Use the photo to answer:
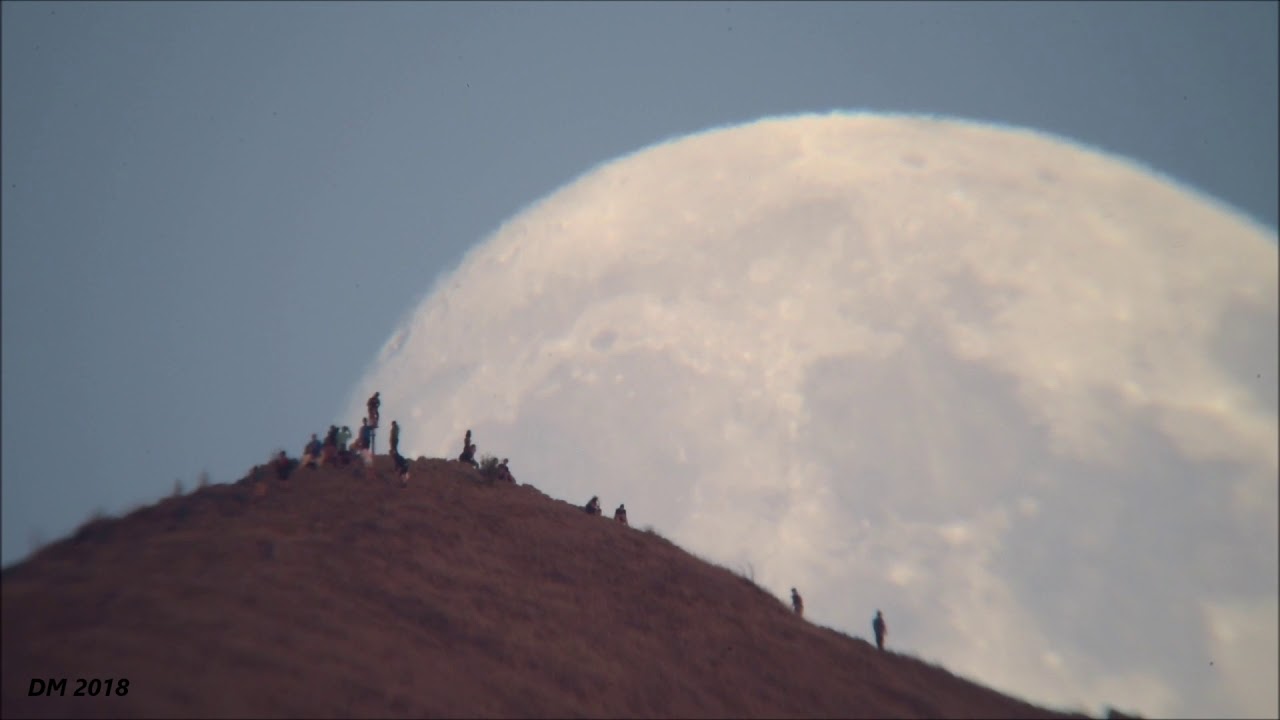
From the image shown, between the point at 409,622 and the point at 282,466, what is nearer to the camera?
the point at 409,622

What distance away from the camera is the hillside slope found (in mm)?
7723

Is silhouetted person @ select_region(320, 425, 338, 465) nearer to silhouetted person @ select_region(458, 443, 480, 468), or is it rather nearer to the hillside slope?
the hillside slope

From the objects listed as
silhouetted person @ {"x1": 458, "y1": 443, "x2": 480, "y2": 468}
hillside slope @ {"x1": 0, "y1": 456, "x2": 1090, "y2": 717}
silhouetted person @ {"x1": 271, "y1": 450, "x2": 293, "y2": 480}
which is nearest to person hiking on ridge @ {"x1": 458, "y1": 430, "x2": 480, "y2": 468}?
silhouetted person @ {"x1": 458, "y1": 443, "x2": 480, "y2": 468}

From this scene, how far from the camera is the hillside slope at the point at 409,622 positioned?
772cm

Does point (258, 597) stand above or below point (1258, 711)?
above

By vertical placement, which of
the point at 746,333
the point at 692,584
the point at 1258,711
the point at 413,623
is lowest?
the point at 1258,711

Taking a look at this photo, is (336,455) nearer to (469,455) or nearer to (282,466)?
(282,466)

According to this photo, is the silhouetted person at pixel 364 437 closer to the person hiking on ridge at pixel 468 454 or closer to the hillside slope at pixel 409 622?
the hillside slope at pixel 409 622

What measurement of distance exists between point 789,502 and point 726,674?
2209 cm

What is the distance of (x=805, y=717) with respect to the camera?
1079cm

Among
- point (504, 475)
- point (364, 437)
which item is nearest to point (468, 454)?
point (504, 475)

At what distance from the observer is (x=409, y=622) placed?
995 centimetres

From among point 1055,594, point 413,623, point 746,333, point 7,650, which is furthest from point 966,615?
point 7,650

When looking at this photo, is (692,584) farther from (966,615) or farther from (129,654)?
(966,615)
